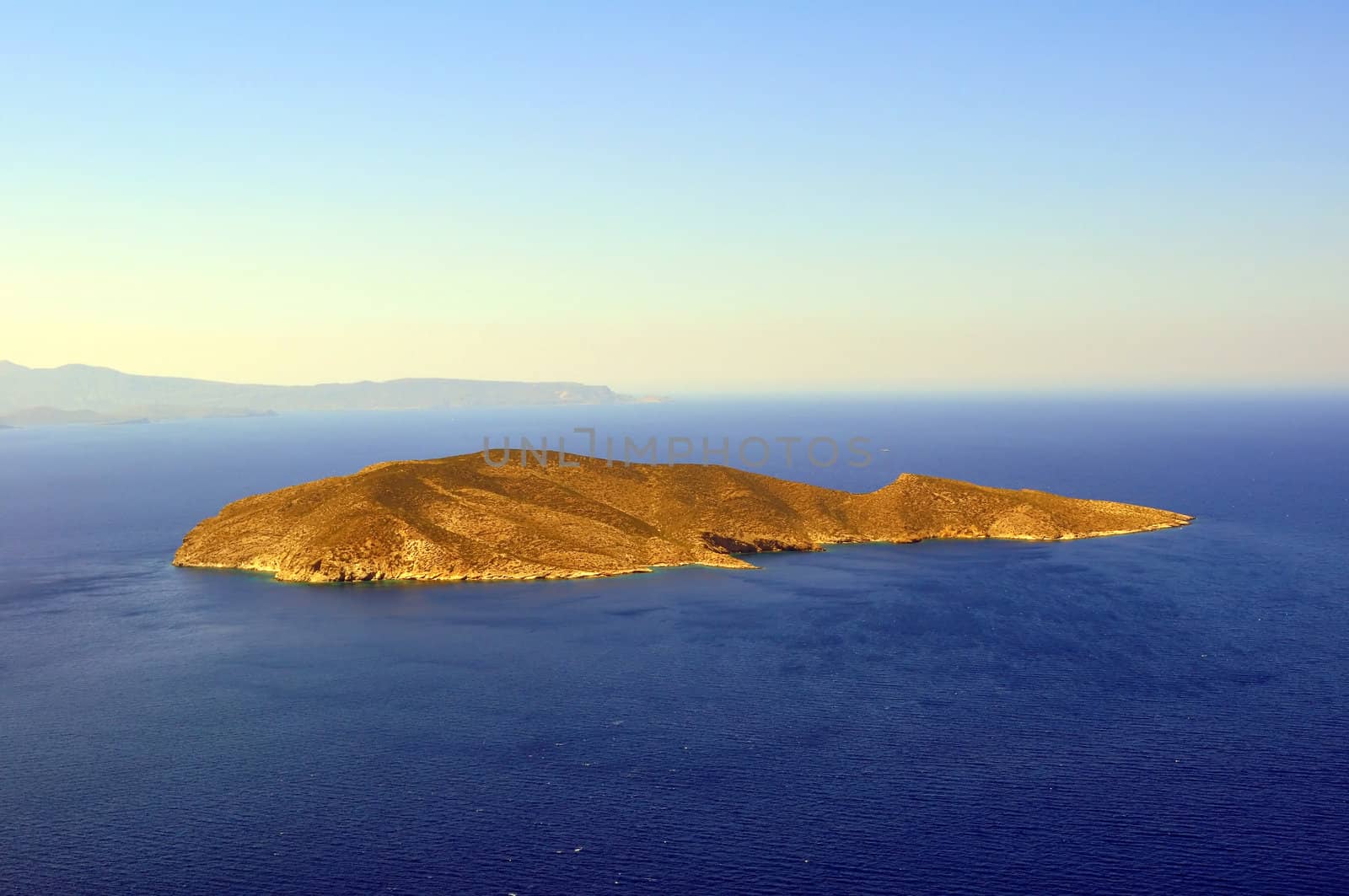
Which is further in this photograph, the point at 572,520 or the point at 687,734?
the point at 572,520

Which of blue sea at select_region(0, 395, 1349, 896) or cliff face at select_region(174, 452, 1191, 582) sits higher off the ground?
cliff face at select_region(174, 452, 1191, 582)

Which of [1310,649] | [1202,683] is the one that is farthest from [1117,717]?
[1310,649]

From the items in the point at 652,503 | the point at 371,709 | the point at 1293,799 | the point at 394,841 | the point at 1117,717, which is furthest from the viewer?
the point at 652,503

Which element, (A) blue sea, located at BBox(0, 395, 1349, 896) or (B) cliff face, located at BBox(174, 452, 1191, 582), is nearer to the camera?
(A) blue sea, located at BBox(0, 395, 1349, 896)

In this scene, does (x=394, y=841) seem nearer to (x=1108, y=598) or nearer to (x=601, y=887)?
(x=601, y=887)
